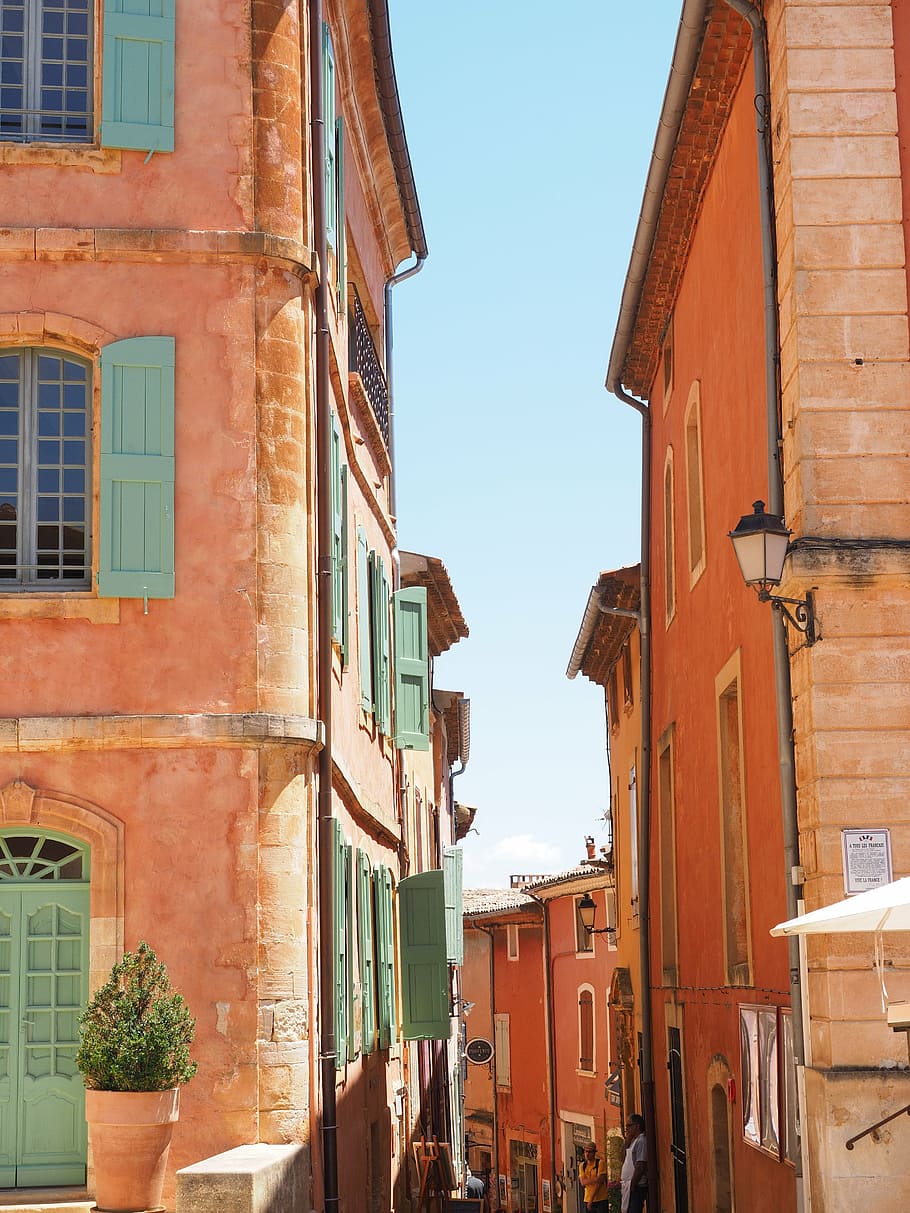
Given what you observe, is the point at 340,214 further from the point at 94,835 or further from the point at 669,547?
the point at 94,835

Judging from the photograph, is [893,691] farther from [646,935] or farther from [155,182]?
[646,935]

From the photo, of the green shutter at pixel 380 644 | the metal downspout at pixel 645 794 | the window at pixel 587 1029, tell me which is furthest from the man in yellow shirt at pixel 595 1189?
the window at pixel 587 1029

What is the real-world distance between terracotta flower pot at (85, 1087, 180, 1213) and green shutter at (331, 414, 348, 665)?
12.4 feet

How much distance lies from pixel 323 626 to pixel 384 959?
18.7ft

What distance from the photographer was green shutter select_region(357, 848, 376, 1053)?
14781 millimetres

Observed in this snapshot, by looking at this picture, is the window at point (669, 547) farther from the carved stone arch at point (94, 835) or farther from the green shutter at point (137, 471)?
the carved stone arch at point (94, 835)

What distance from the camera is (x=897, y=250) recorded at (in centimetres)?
1006

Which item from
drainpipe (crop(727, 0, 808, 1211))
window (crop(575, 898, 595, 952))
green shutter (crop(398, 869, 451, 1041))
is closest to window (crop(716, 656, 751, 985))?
drainpipe (crop(727, 0, 808, 1211))

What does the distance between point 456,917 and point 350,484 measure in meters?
15.0

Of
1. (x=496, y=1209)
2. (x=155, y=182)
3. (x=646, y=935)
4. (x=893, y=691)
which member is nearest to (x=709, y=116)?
(x=155, y=182)

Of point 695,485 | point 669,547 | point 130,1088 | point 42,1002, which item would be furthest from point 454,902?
point 130,1088

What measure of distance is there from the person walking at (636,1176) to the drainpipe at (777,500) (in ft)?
29.1

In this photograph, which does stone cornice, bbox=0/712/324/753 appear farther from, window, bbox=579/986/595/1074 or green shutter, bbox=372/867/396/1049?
window, bbox=579/986/595/1074

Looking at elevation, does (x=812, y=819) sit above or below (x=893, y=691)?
below
